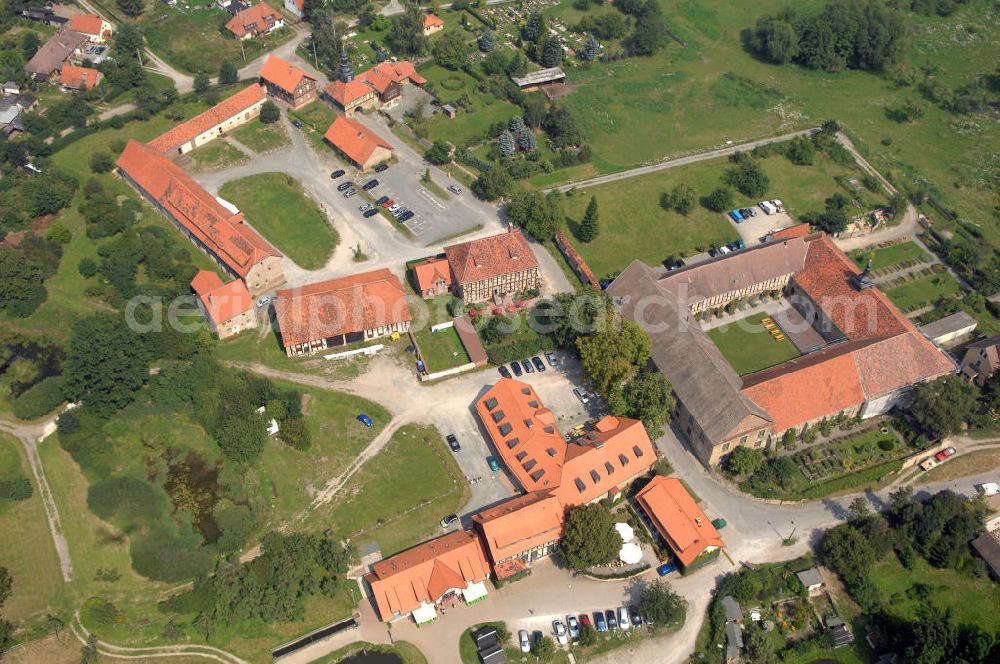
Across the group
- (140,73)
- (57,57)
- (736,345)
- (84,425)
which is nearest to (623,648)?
(736,345)

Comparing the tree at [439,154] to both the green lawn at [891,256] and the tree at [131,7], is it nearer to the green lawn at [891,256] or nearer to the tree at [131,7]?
the green lawn at [891,256]

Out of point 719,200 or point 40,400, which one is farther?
point 719,200

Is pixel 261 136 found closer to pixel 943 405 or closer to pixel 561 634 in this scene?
pixel 561 634

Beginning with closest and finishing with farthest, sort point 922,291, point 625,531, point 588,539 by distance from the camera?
1. point 588,539
2. point 625,531
3. point 922,291

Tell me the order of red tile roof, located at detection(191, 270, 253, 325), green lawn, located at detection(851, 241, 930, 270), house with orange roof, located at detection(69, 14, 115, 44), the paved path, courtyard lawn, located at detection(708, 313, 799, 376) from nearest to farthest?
the paved path → red tile roof, located at detection(191, 270, 253, 325) → courtyard lawn, located at detection(708, 313, 799, 376) → green lawn, located at detection(851, 241, 930, 270) → house with orange roof, located at detection(69, 14, 115, 44)

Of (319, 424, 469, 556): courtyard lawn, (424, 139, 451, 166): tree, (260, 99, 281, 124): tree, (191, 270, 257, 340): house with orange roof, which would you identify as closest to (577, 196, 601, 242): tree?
(424, 139, 451, 166): tree

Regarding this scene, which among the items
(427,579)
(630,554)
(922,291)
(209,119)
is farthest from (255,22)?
(630,554)

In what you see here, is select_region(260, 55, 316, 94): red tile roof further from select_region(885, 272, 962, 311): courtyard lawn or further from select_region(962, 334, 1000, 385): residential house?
select_region(962, 334, 1000, 385): residential house
